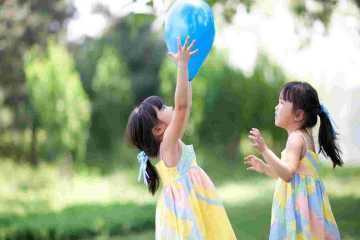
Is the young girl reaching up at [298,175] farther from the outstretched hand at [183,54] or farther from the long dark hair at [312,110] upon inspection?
the outstretched hand at [183,54]

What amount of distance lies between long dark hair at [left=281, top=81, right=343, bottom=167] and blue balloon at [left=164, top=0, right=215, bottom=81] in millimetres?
346

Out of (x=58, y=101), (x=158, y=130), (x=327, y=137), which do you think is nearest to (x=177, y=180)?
(x=158, y=130)

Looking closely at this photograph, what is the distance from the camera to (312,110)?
8.37ft

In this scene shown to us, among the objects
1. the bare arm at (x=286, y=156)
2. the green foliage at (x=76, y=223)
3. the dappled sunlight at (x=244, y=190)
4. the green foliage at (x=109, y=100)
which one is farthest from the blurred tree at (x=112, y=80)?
the bare arm at (x=286, y=156)

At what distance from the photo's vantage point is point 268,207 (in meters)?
6.57

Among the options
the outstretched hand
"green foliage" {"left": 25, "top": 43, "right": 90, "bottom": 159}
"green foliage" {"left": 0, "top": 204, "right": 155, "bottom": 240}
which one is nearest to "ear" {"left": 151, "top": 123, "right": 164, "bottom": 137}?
the outstretched hand

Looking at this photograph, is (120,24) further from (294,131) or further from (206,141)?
(294,131)

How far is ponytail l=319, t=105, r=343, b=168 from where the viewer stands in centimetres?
258

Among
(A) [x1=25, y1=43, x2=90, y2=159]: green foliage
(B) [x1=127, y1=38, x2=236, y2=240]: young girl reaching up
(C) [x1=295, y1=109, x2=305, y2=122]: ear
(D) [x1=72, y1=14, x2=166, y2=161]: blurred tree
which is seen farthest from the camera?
(D) [x1=72, y1=14, x2=166, y2=161]: blurred tree

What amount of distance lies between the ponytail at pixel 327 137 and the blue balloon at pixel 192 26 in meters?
0.50

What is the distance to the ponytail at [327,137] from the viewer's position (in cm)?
258

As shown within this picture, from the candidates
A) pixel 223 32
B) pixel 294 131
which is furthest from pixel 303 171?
pixel 223 32

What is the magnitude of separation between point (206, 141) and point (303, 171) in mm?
5079

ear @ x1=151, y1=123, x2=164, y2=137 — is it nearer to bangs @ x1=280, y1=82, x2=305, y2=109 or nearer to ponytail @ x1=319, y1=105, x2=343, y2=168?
bangs @ x1=280, y1=82, x2=305, y2=109
